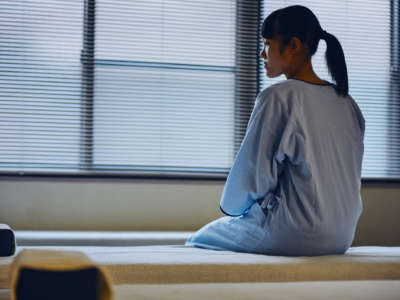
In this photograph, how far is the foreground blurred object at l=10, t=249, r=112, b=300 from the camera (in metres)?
0.69

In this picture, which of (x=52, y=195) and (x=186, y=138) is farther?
(x=186, y=138)

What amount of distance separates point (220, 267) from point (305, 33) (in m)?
0.89

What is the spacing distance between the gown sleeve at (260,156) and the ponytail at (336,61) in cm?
28

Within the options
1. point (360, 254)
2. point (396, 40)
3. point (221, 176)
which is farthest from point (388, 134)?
point (360, 254)

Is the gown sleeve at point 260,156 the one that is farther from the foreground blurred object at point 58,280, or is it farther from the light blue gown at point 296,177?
the foreground blurred object at point 58,280

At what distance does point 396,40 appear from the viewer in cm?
342

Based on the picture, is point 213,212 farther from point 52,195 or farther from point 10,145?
point 10,145

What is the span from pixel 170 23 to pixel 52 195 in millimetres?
1170

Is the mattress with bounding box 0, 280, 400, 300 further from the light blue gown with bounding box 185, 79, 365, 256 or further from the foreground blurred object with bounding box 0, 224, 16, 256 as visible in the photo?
the light blue gown with bounding box 185, 79, 365, 256

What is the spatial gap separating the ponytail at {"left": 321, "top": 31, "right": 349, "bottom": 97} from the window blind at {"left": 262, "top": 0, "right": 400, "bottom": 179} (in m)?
1.41

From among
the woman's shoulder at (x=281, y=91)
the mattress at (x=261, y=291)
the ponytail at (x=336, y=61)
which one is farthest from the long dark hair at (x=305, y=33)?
the mattress at (x=261, y=291)

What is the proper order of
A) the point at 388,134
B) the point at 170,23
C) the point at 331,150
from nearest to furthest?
the point at 331,150
the point at 170,23
the point at 388,134

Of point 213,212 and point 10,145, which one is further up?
point 10,145

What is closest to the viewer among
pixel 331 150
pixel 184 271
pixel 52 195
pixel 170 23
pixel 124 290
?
pixel 124 290
